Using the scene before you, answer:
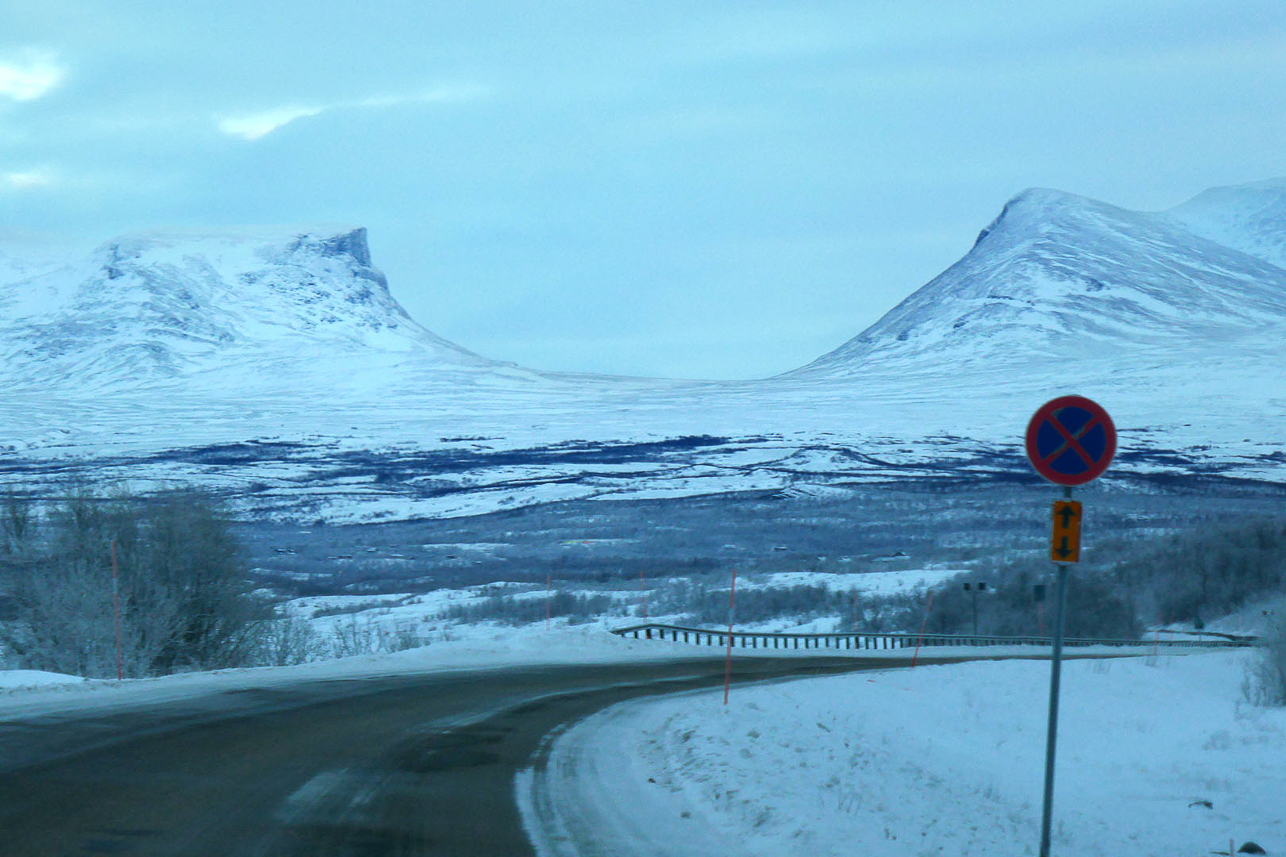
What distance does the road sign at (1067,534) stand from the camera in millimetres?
7547

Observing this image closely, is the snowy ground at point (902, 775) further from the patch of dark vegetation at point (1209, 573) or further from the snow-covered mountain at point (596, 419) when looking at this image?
the snow-covered mountain at point (596, 419)

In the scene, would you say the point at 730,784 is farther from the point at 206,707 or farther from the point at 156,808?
the point at 206,707

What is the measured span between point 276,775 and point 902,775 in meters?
5.90

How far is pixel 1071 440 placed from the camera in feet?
25.7

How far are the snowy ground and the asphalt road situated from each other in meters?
0.58

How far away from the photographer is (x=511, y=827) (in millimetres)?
8156

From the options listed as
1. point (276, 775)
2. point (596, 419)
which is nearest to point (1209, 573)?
point (276, 775)

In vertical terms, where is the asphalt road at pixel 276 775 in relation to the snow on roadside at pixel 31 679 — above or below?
above

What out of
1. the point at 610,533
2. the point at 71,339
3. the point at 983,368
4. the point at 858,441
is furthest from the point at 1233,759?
the point at 71,339

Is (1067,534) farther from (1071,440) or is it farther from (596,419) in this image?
(596,419)

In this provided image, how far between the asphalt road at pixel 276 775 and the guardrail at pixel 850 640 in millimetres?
17082

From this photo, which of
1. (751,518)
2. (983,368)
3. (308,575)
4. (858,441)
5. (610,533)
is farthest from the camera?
(983,368)

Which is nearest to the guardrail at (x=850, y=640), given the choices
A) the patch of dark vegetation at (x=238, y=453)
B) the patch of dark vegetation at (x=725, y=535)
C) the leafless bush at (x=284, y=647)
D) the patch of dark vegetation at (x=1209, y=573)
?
the patch of dark vegetation at (x=1209, y=573)

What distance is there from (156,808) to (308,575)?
170 ft
